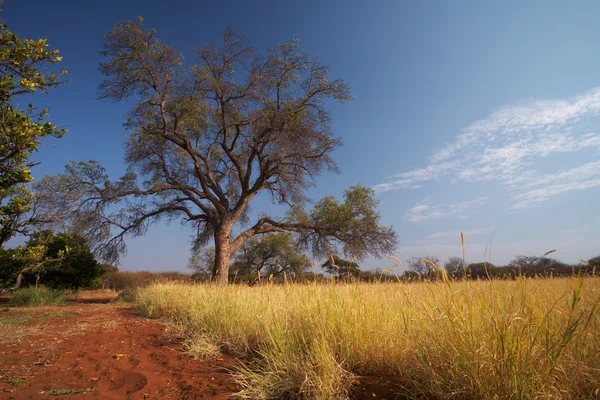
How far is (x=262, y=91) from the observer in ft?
44.8

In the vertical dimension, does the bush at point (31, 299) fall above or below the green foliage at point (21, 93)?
below

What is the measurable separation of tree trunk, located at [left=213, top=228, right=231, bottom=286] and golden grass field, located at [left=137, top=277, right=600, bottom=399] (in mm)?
9151

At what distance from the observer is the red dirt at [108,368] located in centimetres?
276

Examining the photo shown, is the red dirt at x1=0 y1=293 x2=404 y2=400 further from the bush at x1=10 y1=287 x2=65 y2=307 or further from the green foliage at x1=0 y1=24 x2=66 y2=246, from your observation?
the bush at x1=10 y1=287 x2=65 y2=307

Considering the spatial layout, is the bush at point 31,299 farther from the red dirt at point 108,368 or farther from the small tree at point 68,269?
the red dirt at point 108,368

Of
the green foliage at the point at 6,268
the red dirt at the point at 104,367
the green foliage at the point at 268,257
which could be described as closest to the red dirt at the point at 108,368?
the red dirt at the point at 104,367

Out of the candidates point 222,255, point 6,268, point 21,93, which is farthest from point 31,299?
point 21,93

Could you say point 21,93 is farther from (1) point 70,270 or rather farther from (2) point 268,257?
(2) point 268,257

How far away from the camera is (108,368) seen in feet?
11.4

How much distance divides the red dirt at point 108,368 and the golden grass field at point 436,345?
267 mm

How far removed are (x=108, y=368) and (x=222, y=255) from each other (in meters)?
10.0

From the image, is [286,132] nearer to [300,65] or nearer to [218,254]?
[300,65]

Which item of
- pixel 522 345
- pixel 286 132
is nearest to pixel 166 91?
pixel 286 132

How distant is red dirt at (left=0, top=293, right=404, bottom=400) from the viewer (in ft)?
9.04
